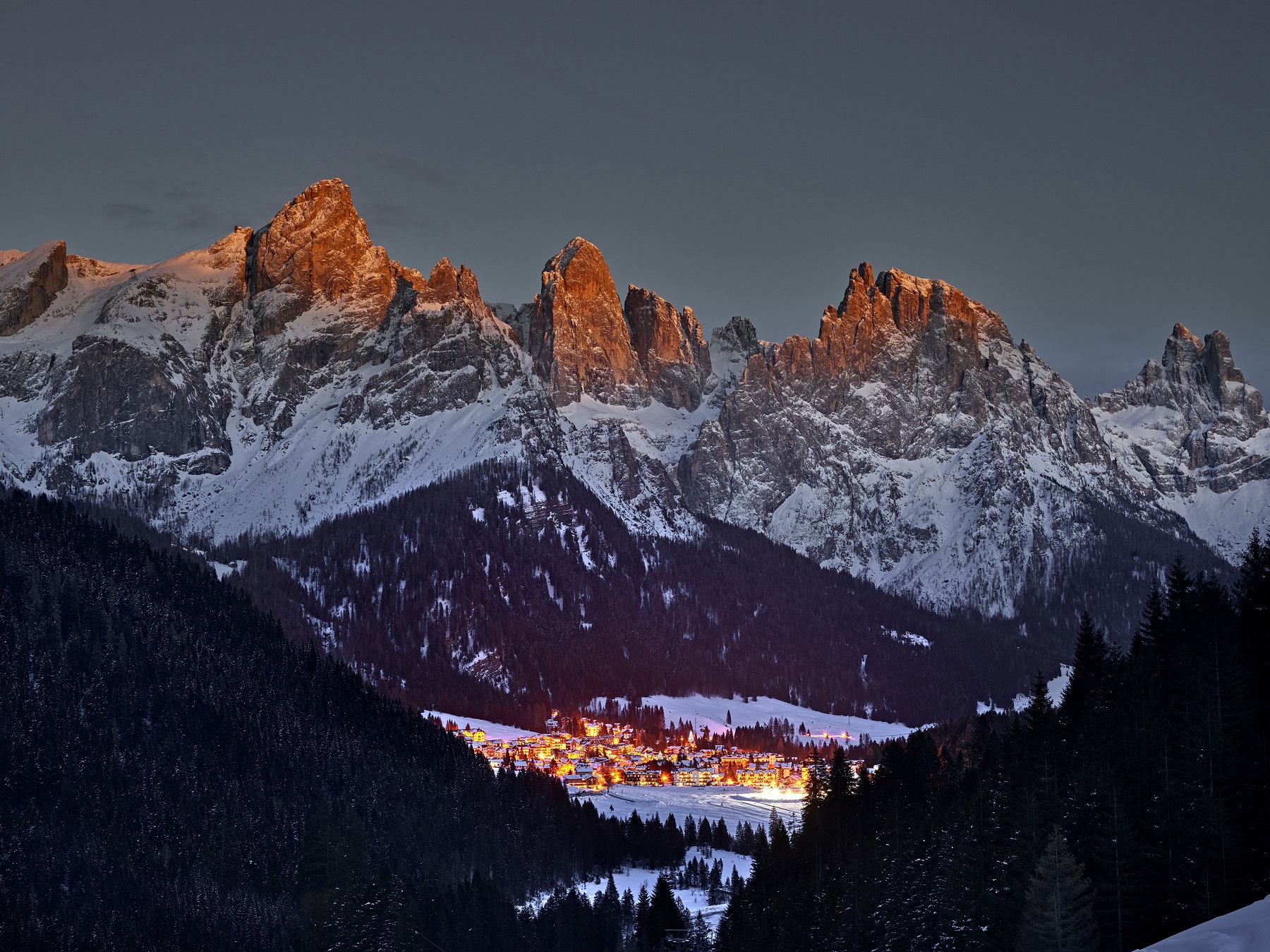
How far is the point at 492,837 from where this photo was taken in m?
148

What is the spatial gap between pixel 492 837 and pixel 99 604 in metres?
43.2

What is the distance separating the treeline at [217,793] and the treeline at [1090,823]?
93.9 ft

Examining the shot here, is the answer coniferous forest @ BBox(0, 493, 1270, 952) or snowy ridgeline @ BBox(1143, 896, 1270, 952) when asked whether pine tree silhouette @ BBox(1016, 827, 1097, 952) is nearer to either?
coniferous forest @ BBox(0, 493, 1270, 952)

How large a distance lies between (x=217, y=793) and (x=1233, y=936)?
113283 millimetres

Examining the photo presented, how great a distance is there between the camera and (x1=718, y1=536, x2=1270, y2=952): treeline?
63469 millimetres

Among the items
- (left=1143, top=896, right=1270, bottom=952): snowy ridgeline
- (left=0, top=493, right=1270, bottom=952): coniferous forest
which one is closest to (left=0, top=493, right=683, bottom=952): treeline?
(left=0, top=493, right=1270, bottom=952): coniferous forest

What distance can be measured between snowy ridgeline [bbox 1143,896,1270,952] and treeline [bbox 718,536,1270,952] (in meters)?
27.8

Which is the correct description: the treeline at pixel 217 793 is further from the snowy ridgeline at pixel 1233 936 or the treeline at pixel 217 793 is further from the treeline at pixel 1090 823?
the snowy ridgeline at pixel 1233 936

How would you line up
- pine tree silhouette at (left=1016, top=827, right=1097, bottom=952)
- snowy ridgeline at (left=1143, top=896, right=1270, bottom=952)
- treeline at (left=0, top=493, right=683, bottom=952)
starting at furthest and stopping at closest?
treeline at (left=0, top=493, right=683, bottom=952)
pine tree silhouette at (left=1016, top=827, right=1097, bottom=952)
snowy ridgeline at (left=1143, top=896, right=1270, bottom=952)

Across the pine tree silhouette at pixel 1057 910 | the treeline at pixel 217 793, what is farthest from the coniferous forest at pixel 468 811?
the treeline at pixel 217 793

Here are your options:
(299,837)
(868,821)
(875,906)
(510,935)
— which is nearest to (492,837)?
(299,837)

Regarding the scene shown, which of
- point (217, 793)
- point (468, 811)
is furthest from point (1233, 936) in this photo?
point (468, 811)

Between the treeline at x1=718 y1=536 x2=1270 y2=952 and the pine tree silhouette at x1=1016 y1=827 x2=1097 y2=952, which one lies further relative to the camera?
the treeline at x1=718 y1=536 x2=1270 y2=952

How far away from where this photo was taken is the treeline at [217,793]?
4456 inches
